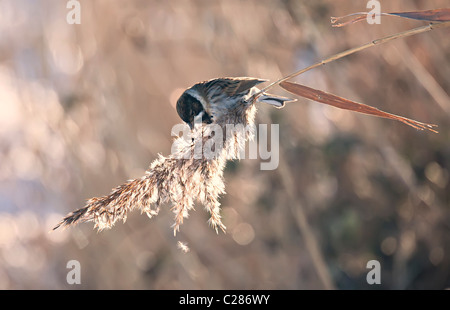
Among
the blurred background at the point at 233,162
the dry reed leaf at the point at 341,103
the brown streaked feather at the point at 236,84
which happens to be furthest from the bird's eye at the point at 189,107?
the blurred background at the point at 233,162

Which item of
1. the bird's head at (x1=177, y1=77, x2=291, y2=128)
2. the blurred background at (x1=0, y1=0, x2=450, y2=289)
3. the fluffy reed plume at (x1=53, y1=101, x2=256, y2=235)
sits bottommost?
the fluffy reed plume at (x1=53, y1=101, x2=256, y2=235)

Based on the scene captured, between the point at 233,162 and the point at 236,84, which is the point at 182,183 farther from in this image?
the point at 233,162

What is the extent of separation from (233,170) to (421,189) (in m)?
0.72

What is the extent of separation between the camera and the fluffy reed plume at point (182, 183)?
77 centimetres

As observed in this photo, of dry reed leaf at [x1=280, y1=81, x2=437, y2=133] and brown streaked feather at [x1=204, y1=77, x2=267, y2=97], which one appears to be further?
brown streaked feather at [x1=204, y1=77, x2=267, y2=97]

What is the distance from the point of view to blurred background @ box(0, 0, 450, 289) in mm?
1808

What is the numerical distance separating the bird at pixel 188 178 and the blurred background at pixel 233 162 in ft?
2.52

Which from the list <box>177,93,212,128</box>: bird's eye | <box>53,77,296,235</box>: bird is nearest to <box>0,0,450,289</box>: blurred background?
<box>177,93,212,128</box>: bird's eye

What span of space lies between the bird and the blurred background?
0.77 metres

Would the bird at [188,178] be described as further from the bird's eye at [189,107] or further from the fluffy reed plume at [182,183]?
the bird's eye at [189,107]

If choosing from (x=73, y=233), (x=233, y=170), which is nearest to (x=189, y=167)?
(x=233, y=170)

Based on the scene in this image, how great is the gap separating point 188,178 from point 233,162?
40.0 inches

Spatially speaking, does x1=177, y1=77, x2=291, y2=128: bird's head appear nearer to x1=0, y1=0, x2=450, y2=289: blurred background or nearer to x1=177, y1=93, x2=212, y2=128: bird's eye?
x1=177, y1=93, x2=212, y2=128: bird's eye

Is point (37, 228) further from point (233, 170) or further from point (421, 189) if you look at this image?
point (421, 189)
